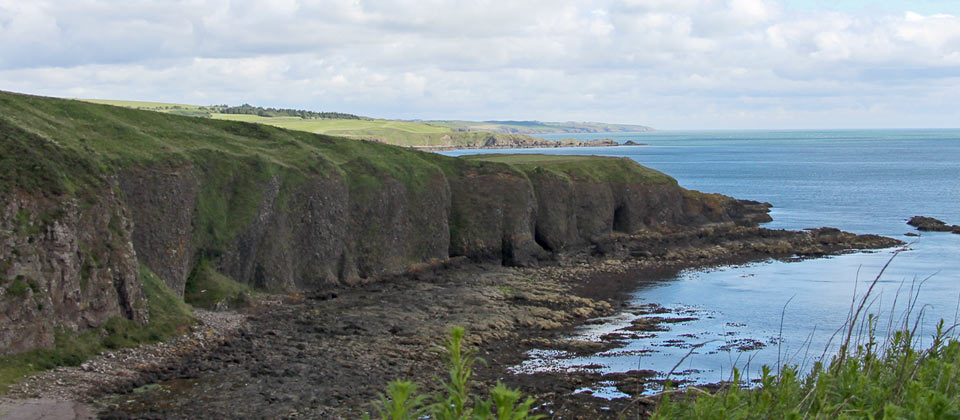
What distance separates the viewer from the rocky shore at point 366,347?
29266 mm

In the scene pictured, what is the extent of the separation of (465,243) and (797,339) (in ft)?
96.5

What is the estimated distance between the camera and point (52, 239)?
33406 mm

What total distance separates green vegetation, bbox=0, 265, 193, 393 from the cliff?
1.74 feet

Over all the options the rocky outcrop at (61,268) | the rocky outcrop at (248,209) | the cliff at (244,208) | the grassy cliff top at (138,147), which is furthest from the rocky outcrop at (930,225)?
the rocky outcrop at (61,268)

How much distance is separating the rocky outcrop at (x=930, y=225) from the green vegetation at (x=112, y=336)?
8077 cm

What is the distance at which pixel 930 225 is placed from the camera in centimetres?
8981

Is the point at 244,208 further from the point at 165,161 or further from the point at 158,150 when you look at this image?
the point at 158,150

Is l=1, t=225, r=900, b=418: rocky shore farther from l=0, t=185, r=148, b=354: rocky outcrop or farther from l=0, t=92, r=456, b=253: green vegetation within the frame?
l=0, t=92, r=456, b=253: green vegetation

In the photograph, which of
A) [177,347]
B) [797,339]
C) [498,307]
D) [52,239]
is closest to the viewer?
[52,239]

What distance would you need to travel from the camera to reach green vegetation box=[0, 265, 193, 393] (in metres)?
29.7

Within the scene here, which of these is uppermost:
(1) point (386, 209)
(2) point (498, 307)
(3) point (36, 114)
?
(3) point (36, 114)

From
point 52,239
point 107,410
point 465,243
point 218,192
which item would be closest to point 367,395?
point 107,410

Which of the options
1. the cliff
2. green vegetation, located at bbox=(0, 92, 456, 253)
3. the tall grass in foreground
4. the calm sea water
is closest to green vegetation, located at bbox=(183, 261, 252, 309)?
the cliff

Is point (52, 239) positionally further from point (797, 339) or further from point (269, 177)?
point (797, 339)
